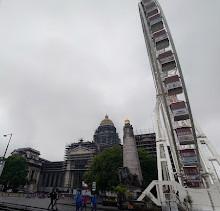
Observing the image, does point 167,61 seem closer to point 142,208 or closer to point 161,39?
point 161,39

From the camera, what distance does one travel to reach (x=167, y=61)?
29.9 metres

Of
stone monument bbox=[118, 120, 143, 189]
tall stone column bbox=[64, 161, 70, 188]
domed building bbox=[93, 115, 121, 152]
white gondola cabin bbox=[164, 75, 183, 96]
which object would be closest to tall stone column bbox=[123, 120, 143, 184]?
stone monument bbox=[118, 120, 143, 189]

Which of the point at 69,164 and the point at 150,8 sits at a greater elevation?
the point at 150,8

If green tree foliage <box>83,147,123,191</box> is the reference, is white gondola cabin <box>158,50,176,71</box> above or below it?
above

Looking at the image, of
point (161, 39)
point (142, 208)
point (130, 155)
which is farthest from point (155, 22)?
point (142, 208)

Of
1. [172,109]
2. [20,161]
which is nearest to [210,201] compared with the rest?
[172,109]

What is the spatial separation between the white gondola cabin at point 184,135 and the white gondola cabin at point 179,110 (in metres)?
1.99

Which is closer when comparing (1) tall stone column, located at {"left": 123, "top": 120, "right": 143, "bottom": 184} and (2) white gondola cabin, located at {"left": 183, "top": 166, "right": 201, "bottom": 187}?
(2) white gondola cabin, located at {"left": 183, "top": 166, "right": 201, "bottom": 187}

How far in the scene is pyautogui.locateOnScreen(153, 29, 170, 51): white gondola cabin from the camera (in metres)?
30.8

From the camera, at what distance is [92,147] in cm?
7475

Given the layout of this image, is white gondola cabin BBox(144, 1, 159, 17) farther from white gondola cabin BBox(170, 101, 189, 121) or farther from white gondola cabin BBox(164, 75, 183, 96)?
white gondola cabin BBox(170, 101, 189, 121)

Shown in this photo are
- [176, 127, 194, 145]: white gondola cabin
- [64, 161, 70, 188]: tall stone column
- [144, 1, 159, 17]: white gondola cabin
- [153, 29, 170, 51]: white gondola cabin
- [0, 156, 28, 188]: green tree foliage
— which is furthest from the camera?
[64, 161, 70, 188]: tall stone column

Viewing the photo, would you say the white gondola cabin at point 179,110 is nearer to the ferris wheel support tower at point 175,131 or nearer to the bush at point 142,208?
the ferris wheel support tower at point 175,131

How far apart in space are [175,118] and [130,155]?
11.9 meters
